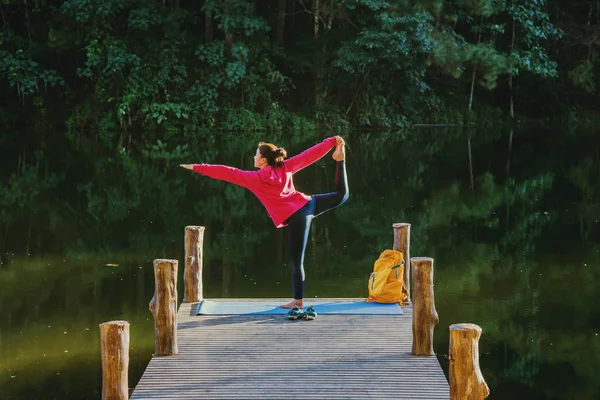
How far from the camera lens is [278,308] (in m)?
8.11

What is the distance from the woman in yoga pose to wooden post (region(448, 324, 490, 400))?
7.45ft

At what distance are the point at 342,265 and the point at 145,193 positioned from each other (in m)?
→ 6.43

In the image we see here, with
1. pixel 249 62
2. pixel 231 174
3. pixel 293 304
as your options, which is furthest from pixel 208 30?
pixel 231 174

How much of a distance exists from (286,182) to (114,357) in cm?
243

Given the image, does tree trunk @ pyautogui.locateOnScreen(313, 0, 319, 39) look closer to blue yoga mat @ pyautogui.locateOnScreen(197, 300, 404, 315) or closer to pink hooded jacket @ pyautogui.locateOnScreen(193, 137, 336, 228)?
blue yoga mat @ pyautogui.locateOnScreen(197, 300, 404, 315)

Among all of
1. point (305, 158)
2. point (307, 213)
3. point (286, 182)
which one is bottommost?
point (307, 213)

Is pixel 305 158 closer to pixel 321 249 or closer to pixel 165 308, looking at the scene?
pixel 165 308

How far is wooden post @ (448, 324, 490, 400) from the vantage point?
5598 millimetres

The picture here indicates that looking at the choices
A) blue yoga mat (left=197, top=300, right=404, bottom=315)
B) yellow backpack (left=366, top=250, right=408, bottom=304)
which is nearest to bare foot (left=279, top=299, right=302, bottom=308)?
blue yoga mat (left=197, top=300, right=404, bottom=315)

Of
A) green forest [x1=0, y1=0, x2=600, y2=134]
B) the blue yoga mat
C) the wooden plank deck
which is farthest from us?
green forest [x1=0, y1=0, x2=600, y2=134]

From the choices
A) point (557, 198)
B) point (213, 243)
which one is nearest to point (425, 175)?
point (557, 198)

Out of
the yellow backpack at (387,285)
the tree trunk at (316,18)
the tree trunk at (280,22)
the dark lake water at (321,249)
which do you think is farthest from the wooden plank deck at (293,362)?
the tree trunk at (280,22)

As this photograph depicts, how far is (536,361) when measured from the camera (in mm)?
8102

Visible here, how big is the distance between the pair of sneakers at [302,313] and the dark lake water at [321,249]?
118 cm
